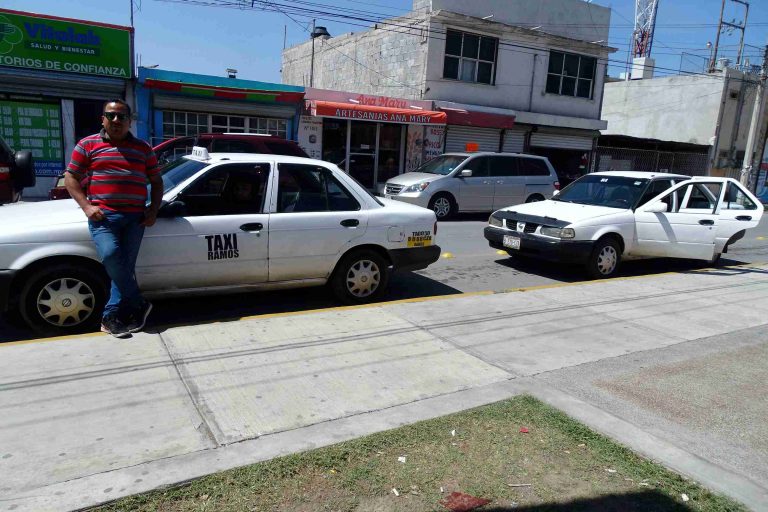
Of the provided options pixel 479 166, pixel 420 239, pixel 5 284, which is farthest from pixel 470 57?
pixel 5 284

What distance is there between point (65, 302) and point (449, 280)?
4774 mm

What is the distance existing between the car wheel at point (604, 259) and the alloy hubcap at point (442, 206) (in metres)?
6.10

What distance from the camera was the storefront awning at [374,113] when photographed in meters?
17.4

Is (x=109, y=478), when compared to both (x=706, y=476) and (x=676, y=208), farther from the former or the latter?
(x=676, y=208)

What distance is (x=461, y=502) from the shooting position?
9.70 feet

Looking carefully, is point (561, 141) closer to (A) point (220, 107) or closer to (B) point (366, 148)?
(B) point (366, 148)

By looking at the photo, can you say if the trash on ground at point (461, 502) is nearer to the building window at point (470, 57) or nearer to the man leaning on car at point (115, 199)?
the man leaning on car at point (115, 199)

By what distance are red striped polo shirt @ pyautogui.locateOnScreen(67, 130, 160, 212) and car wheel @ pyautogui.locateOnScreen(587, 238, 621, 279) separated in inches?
242

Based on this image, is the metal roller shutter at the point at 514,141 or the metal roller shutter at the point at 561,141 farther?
the metal roller shutter at the point at 561,141

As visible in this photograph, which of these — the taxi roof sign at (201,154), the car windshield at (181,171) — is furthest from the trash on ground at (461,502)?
the taxi roof sign at (201,154)

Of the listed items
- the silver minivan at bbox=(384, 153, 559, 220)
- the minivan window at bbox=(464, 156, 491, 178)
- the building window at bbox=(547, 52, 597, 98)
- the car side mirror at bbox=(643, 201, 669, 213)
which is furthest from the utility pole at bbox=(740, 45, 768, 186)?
the car side mirror at bbox=(643, 201, 669, 213)

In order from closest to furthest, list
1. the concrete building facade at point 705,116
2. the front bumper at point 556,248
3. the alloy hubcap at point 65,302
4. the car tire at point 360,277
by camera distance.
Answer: the alloy hubcap at point 65,302
the car tire at point 360,277
the front bumper at point 556,248
the concrete building facade at point 705,116

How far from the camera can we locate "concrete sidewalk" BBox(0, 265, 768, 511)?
127 inches

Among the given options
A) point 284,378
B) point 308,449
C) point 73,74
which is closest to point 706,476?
point 308,449
